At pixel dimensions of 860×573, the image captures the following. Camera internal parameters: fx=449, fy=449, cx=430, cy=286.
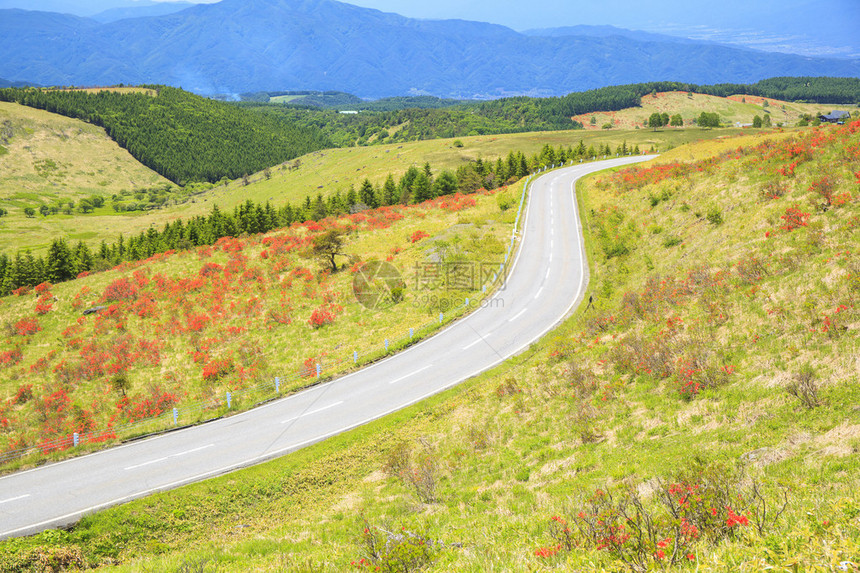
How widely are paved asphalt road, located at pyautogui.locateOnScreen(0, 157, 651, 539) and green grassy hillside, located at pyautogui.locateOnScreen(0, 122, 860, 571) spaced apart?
1.63 metres

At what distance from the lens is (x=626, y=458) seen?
37.9ft

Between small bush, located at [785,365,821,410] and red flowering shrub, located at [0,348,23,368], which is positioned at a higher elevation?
small bush, located at [785,365,821,410]

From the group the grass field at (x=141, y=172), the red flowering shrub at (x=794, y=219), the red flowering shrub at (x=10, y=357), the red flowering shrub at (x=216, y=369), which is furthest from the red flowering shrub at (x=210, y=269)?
the grass field at (x=141, y=172)

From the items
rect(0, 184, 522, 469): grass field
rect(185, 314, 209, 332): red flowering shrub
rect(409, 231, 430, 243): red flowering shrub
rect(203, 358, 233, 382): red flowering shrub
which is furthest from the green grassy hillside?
rect(409, 231, 430, 243): red flowering shrub

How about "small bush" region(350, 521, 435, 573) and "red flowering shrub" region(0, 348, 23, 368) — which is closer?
"small bush" region(350, 521, 435, 573)

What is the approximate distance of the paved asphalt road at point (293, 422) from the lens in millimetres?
16703

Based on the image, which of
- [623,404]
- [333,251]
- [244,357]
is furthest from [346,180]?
[623,404]

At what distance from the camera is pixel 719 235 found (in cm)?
2567

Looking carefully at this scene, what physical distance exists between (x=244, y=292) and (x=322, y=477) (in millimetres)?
26106

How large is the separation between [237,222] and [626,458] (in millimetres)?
61990

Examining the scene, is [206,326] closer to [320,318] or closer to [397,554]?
[320,318]

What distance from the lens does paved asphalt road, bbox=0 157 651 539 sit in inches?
658

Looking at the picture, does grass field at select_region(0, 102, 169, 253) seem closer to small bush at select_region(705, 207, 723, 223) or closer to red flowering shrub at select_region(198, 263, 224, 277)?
red flowering shrub at select_region(198, 263, 224, 277)

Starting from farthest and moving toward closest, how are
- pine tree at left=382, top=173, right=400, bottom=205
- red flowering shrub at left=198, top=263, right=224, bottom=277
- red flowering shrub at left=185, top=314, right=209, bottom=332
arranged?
1. pine tree at left=382, top=173, right=400, bottom=205
2. red flowering shrub at left=198, top=263, right=224, bottom=277
3. red flowering shrub at left=185, top=314, right=209, bottom=332
